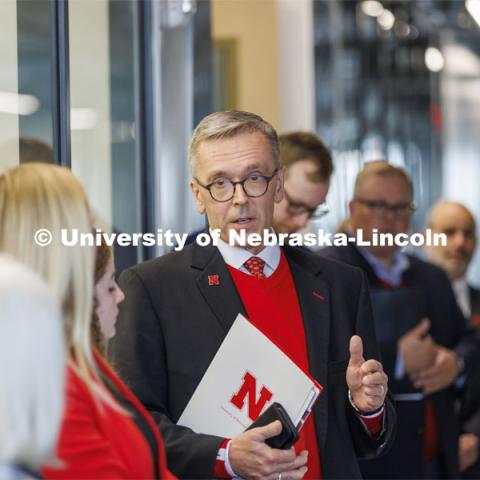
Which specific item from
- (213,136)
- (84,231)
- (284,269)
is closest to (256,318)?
(284,269)

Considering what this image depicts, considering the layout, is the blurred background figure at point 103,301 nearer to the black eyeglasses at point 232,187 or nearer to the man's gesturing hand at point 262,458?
the man's gesturing hand at point 262,458

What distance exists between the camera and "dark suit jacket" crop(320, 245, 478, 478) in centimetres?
421

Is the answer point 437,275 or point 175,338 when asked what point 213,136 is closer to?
point 175,338

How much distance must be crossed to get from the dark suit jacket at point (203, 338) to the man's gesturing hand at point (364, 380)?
0.29 ft

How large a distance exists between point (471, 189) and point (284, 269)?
267 inches

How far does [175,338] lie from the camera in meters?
2.77

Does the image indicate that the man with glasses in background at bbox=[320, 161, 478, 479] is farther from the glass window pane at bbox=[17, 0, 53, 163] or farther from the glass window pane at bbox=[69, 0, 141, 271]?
the glass window pane at bbox=[17, 0, 53, 163]

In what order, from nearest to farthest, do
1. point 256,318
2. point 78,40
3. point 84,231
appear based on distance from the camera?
point 84,231 < point 256,318 < point 78,40

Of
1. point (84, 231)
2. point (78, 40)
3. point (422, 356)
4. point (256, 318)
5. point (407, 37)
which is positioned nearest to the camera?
point (84, 231)

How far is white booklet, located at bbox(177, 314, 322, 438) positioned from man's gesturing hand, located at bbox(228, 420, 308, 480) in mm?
107

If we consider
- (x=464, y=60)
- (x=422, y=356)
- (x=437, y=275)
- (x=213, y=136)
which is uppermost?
(x=464, y=60)

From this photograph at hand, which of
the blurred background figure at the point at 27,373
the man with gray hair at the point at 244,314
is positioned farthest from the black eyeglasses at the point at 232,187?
the blurred background figure at the point at 27,373

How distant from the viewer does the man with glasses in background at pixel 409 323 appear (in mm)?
4316

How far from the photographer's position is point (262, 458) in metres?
2.55
